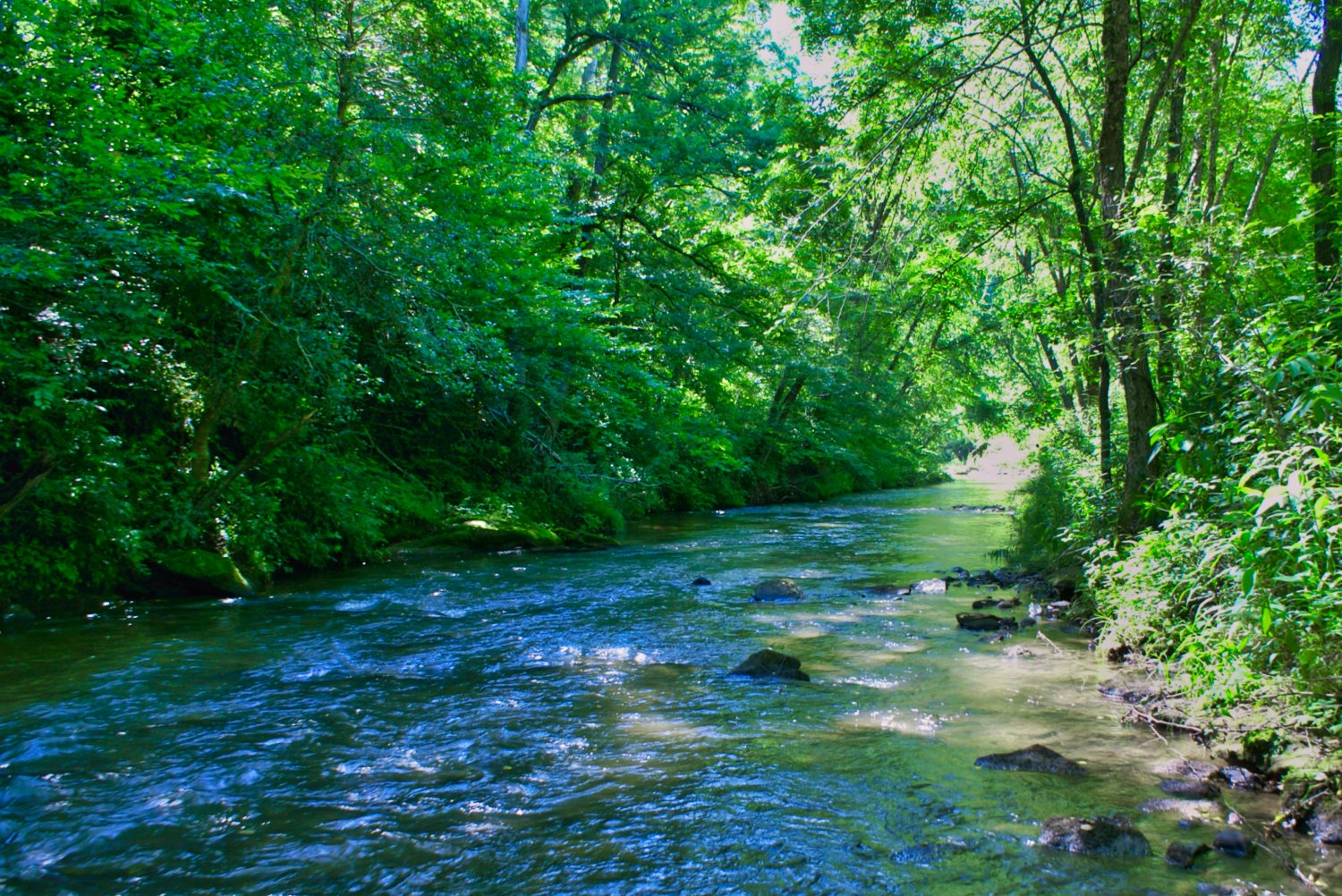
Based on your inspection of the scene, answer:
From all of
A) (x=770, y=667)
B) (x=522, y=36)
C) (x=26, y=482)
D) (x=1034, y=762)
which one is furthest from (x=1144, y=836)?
(x=522, y=36)

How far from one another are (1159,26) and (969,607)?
646 centimetres

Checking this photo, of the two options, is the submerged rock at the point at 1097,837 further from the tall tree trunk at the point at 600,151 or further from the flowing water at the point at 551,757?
the tall tree trunk at the point at 600,151

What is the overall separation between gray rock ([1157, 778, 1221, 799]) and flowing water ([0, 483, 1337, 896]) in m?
0.06

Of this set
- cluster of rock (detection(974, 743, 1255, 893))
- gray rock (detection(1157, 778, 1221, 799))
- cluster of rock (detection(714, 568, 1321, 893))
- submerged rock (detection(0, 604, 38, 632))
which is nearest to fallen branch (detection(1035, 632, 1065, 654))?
Result: cluster of rock (detection(714, 568, 1321, 893))

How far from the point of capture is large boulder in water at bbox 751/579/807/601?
9852 millimetres

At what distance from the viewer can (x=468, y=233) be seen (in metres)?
11.0

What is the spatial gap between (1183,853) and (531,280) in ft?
43.2

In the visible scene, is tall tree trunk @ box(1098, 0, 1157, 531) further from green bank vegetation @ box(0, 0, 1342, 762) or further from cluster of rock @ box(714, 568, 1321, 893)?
cluster of rock @ box(714, 568, 1321, 893)

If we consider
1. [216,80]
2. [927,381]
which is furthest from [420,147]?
[927,381]

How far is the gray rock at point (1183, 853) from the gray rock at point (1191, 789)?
2.11 feet

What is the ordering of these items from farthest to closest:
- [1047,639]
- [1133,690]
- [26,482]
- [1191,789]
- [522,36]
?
[522,36], [26,482], [1047,639], [1133,690], [1191,789]

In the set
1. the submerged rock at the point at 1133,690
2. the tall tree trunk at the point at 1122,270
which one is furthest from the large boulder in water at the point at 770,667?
the tall tree trunk at the point at 1122,270

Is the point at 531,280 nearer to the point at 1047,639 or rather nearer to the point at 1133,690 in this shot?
the point at 1047,639

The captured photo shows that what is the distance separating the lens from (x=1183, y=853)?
356cm
